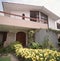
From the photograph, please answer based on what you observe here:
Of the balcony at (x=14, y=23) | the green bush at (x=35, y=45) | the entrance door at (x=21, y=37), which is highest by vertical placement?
the balcony at (x=14, y=23)

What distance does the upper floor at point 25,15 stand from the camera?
17.0 metres

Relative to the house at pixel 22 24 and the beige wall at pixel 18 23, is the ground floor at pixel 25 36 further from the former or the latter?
the beige wall at pixel 18 23

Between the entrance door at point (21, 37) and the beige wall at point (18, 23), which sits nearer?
the beige wall at point (18, 23)

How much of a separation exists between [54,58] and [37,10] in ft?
47.3

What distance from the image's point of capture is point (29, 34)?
63.6 ft

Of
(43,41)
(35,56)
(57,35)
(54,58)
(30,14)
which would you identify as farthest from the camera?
(30,14)

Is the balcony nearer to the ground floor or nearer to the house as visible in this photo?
the house

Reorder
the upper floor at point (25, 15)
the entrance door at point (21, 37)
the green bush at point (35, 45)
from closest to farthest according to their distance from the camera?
the upper floor at point (25, 15) < the green bush at point (35, 45) < the entrance door at point (21, 37)

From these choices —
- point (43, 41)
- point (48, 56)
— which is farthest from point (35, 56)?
point (43, 41)

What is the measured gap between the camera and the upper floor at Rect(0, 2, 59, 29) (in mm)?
16953

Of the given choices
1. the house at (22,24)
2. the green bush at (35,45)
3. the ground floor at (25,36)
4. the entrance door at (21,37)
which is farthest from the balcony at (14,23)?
the entrance door at (21,37)

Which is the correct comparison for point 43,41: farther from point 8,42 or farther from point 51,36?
point 8,42

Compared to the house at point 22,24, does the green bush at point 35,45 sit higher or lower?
lower

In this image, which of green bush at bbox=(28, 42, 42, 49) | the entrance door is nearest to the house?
the entrance door
